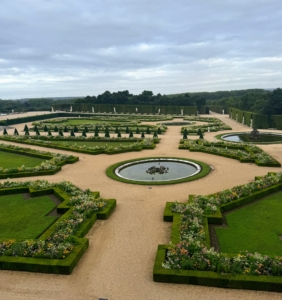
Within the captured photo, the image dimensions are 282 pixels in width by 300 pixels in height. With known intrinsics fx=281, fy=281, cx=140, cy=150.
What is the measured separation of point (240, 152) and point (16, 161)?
19782 millimetres

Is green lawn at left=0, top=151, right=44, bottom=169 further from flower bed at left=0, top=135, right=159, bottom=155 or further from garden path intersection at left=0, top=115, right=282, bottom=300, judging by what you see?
garden path intersection at left=0, top=115, right=282, bottom=300

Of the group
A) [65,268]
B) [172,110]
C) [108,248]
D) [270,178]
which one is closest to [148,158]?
[270,178]

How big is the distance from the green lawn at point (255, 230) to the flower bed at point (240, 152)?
24.8 ft

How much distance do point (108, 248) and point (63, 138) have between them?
27.2 meters

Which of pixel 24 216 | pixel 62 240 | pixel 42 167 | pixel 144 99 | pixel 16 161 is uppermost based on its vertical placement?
pixel 144 99

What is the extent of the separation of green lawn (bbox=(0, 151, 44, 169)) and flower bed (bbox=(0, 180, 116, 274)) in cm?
1119

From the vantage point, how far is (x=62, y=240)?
→ 10.5 m

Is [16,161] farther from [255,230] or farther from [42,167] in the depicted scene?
[255,230]

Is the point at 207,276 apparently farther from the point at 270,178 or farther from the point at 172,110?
the point at 172,110

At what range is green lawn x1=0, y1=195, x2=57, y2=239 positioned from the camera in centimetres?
1199

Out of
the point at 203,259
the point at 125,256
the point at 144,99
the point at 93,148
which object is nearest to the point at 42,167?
the point at 93,148

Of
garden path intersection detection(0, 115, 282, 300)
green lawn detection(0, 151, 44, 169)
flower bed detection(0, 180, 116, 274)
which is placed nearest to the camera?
garden path intersection detection(0, 115, 282, 300)

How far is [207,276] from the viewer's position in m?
8.55

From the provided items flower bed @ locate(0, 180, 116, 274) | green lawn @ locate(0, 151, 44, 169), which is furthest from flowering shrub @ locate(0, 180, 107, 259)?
green lawn @ locate(0, 151, 44, 169)
